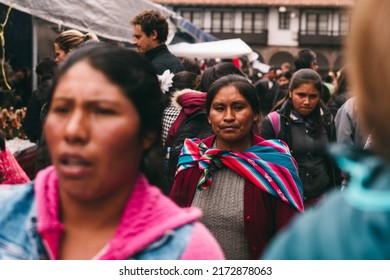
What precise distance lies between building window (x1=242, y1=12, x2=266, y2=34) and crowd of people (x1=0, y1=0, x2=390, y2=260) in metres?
55.2

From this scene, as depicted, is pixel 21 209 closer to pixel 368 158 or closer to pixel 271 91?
pixel 368 158

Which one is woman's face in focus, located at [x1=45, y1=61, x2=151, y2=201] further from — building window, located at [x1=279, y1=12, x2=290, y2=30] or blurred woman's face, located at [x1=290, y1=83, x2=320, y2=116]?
building window, located at [x1=279, y1=12, x2=290, y2=30]

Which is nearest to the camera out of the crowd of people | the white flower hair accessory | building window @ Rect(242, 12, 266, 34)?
the crowd of people

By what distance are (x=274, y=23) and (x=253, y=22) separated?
1.62 metres

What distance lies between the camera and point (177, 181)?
3.79 metres

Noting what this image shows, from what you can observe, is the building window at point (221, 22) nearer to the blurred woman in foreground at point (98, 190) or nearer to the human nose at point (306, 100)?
the human nose at point (306, 100)

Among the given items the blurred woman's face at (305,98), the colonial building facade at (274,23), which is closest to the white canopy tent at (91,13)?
the blurred woman's face at (305,98)

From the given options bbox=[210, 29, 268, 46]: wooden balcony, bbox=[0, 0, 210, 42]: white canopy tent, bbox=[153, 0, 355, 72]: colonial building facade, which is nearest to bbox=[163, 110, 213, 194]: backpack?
bbox=[0, 0, 210, 42]: white canopy tent

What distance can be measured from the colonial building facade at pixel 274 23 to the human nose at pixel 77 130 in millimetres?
55765

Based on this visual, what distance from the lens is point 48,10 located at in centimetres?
685

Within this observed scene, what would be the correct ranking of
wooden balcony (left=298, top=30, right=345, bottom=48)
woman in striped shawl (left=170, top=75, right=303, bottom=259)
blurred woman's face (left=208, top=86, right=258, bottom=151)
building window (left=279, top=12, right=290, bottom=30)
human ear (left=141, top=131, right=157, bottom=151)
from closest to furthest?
human ear (left=141, top=131, right=157, bottom=151) → woman in striped shawl (left=170, top=75, right=303, bottom=259) → blurred woman's face (left=208, top=86, right=258, bottom=151) → wooden balcony (left=298, top=30, right=345, bottom=48) → building window (left=279, top=12, right=290, bottom=30)

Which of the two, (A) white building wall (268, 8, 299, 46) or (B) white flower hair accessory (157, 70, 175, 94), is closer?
(B) white flower hair accessory (157, 70, 175, 94)

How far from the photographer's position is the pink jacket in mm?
1718

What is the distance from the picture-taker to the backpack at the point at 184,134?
4465mm
